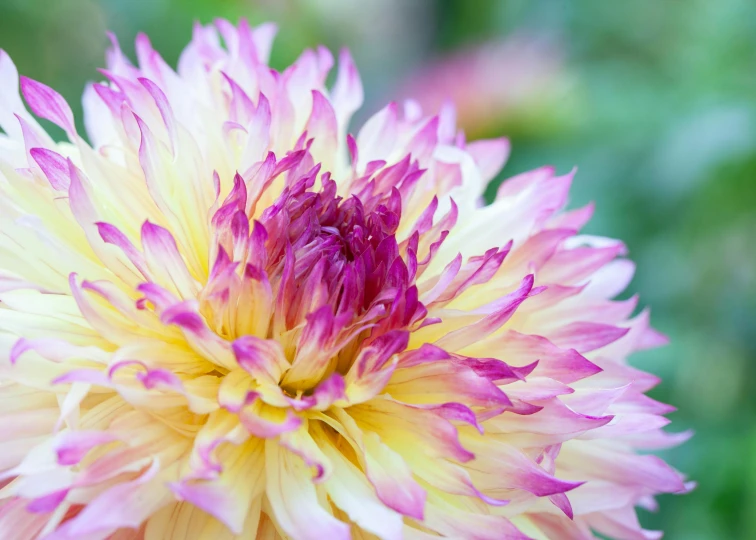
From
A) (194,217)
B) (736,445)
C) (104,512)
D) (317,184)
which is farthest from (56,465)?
(736,445)

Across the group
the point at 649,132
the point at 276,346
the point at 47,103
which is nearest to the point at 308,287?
the point at 276,346

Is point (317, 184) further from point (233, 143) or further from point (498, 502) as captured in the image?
point (498, 502)

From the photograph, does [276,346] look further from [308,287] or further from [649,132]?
[649,132]

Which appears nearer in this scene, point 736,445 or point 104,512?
point 104,512

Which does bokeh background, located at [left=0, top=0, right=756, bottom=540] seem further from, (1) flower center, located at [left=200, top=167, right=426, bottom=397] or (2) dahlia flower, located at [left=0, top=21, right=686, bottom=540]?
(1) flower center, located at [left=200, top=167, right=426, bottom=397]

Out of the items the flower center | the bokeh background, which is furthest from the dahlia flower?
the bokeh background

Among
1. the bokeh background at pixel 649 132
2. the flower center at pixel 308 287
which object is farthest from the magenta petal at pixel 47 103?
the bokeh background at pixel 649 132
